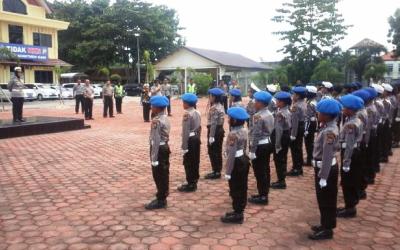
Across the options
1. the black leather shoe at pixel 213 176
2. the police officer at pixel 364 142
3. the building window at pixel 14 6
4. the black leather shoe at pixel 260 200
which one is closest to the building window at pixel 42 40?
the building window at pixel 14 6

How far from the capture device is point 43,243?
4.24 meters

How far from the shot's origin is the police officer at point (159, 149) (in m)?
5.12

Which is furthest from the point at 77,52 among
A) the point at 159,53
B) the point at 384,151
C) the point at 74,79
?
the point at 384,151

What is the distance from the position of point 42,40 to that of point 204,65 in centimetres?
1400

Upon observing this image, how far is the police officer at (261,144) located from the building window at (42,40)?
32.7 m

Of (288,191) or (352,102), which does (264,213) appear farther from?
(352,102)

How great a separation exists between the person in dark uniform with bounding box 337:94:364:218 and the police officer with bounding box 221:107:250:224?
1.29 metres

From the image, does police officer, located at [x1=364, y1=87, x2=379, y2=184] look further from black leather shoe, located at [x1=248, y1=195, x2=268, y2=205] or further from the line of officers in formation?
black leather shoe, located at [x1=248, y1=195, x2=268, y2=205]

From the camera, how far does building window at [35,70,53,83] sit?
112 feet

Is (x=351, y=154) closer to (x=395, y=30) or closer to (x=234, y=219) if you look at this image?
(x=234, y=219)

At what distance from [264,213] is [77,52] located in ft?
126

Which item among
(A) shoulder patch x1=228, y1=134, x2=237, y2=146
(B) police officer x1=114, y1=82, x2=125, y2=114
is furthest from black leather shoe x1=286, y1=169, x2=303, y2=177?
(B) police officer x1=114, y1=82, x2=125, y2=114

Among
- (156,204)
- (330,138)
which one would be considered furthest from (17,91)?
(330,138)

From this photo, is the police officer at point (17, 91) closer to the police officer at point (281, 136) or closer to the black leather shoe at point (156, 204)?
the black leather shoe at point (156, 204)
